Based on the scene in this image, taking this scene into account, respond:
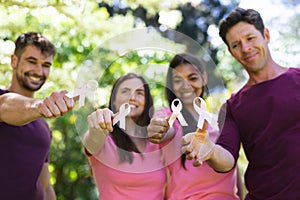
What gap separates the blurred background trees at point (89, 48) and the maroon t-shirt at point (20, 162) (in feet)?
1.52

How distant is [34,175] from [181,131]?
2.94 ft

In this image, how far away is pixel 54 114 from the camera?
159 centimetres

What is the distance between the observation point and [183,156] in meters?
2.25

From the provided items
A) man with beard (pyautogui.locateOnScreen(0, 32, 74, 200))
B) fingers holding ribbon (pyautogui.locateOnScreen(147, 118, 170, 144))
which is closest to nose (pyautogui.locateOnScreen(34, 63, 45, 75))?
man with beard (pyautogui.locateOnScreen(0, 32, 74, 200))

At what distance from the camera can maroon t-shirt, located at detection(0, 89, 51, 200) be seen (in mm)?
2482

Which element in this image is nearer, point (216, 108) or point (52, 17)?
point (216, 108)

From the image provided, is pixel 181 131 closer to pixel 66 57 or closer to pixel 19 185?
pixel 19 185

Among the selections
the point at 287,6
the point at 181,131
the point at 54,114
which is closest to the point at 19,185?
the point at 181,131

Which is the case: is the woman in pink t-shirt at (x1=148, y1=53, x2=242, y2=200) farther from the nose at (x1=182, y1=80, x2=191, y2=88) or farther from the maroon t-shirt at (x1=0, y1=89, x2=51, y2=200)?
the maroon t-shirt at (x1=0, y1=89, x2=51, y2=200)

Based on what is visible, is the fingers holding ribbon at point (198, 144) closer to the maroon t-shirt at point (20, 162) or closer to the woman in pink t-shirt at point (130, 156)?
the woman in pink t-shirt at point (130, 156)

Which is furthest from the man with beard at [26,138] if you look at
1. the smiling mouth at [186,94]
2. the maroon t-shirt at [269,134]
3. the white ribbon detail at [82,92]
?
the maroon t-shirt at [269,134]

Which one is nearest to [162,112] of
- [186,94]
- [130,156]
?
[186,94]

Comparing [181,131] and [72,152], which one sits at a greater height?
[181,131]

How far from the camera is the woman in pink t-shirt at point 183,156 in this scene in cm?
218
